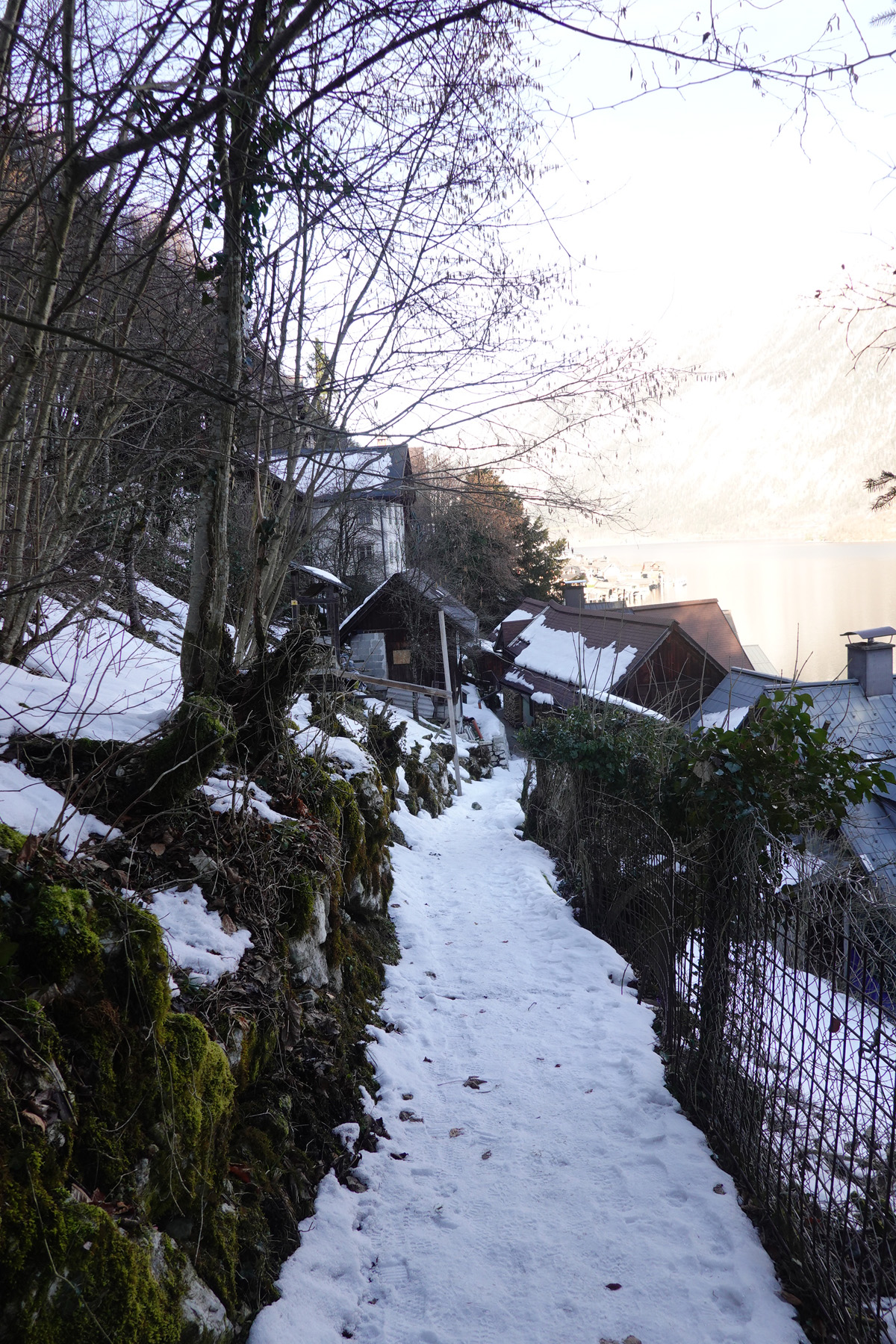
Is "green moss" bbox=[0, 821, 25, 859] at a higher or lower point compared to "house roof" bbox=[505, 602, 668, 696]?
lower

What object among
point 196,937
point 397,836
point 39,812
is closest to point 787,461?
point 397,836

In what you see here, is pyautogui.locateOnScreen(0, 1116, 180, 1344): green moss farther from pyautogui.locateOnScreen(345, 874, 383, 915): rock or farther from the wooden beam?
pyautogui.locateOnScreen(345, 874, 383, 915): rock

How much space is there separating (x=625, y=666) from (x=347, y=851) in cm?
1332

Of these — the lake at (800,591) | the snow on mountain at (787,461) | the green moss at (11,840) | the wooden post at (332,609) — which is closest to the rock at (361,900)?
the green moss at (11,840)

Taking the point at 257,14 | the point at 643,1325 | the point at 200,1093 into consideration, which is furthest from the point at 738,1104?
the point at 257,14

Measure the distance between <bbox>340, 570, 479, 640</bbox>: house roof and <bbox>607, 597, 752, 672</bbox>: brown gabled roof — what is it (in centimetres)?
508

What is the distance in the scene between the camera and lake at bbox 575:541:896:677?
50031mm

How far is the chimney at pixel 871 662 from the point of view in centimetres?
1309

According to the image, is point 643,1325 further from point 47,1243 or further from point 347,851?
point 347,851

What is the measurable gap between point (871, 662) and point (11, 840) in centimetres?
1408

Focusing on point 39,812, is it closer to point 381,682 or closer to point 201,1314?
point 201,1314

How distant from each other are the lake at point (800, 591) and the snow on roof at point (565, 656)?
164 inches

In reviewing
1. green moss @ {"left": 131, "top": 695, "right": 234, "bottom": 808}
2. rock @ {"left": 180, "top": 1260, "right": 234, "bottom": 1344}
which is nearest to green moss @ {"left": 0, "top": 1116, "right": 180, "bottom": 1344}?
rock @ {"left": 180, "top": 1260, "right": 234, "bottom": 1344}

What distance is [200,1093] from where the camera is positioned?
8.42ft
